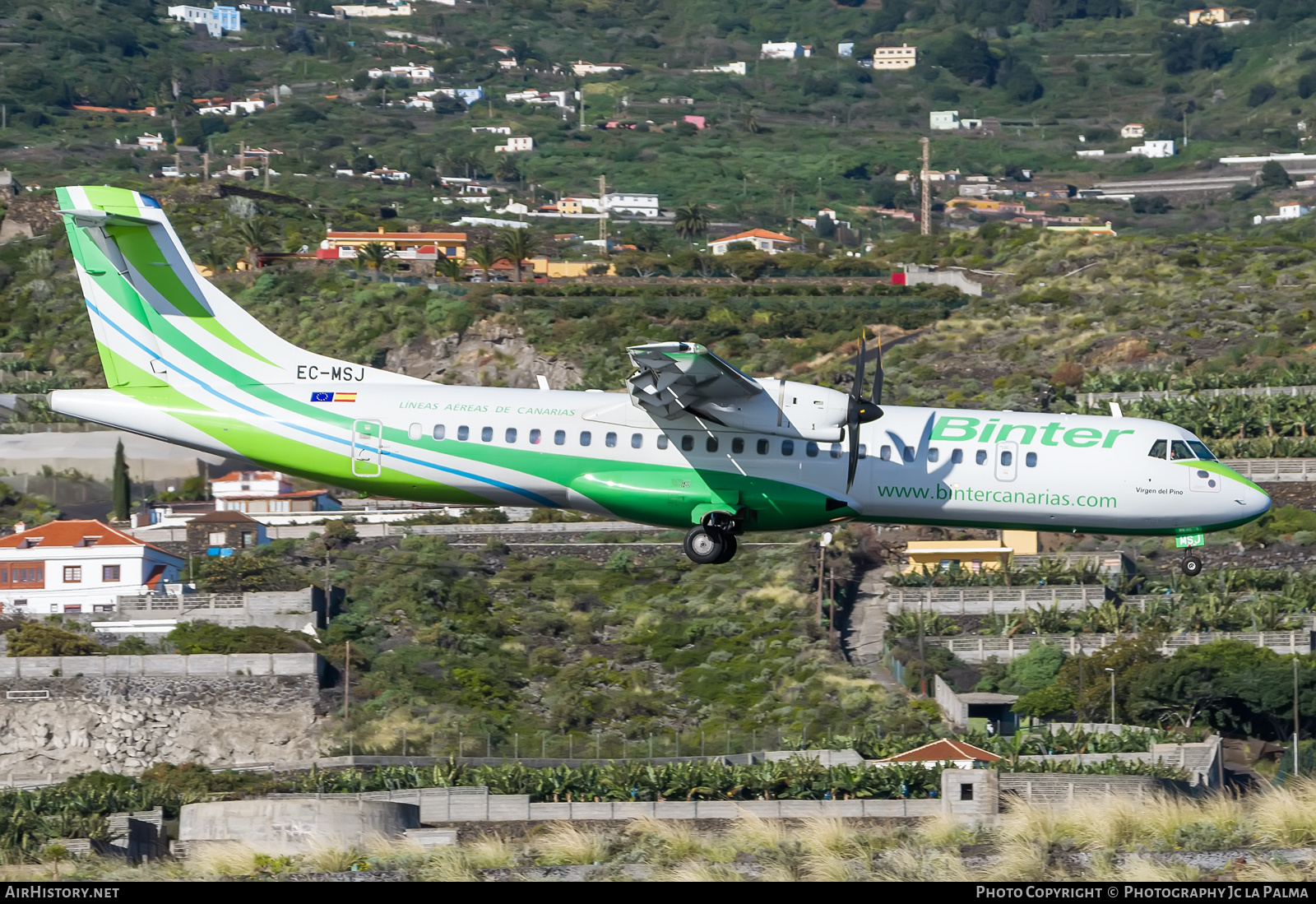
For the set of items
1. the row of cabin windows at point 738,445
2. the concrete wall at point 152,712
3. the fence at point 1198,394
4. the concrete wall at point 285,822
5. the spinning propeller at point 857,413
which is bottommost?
the concrete wall at point 152,712

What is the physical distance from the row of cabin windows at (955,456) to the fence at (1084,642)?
39705mm

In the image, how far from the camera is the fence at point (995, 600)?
254 ft

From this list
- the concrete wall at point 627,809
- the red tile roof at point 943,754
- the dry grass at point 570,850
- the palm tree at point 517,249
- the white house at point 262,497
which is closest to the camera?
the dry grass at point 570,850

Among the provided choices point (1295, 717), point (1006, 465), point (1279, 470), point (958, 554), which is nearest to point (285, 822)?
point (1006, 465)

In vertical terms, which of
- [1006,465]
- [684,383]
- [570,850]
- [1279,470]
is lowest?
[570,850]

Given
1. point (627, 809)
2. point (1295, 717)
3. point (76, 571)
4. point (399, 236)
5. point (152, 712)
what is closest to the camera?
point (627, 809)

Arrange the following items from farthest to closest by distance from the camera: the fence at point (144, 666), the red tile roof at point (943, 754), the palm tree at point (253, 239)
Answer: the palm tree at point (253, 239), the fence at point (144, 666), the red tile roof at point (943, 754)

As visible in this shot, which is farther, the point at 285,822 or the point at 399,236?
the point at 399,236

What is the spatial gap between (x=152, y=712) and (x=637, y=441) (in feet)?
Result: 135

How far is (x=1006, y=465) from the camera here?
34594mm

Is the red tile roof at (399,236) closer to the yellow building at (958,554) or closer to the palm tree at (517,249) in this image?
the palm tree at (517,249)

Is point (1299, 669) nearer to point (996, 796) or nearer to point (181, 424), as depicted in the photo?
point (996, 796)

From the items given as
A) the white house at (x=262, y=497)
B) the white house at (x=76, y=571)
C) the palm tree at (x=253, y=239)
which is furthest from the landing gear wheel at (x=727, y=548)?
the palm tree at (x=253, y=239)

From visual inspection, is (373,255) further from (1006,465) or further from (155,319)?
(1006,465)
